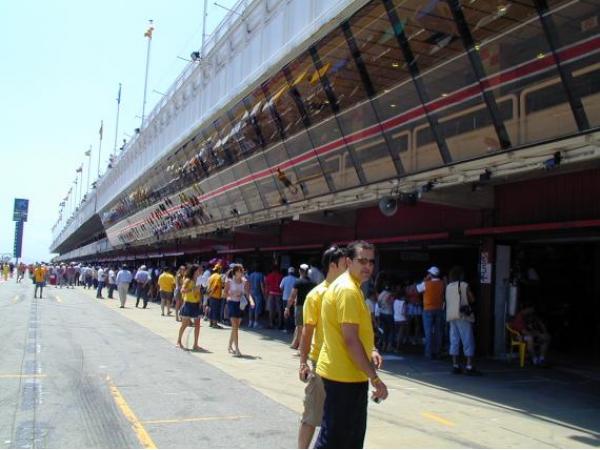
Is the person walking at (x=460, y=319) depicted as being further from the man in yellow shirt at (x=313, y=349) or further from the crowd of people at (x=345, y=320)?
the man in yellow shirt at (x=313, y=349)

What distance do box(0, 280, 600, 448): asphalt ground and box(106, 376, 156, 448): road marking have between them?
0.01 meters

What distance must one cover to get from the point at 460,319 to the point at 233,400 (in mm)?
4363

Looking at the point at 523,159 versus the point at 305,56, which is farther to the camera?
the point at 305,56

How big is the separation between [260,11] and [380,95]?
5595mm

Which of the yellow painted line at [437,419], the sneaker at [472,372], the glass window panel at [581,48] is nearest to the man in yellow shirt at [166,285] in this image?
the sneaker at [472,372]

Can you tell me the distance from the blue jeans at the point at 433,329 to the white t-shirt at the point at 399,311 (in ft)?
2.47

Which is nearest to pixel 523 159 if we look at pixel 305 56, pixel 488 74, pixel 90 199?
pixel 488 74

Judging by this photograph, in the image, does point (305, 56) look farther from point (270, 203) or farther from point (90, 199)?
point (90, 199)

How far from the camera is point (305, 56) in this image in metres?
13.5

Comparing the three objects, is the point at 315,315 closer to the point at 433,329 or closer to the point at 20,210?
the point at 433,329

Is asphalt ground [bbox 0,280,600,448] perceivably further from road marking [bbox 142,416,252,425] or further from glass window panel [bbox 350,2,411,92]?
glass window panel [bbox 350,2,411,92]

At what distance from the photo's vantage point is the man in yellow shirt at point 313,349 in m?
4.37

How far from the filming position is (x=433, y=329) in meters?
11.5

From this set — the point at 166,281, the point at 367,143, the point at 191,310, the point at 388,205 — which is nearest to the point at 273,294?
the point at 166,281
